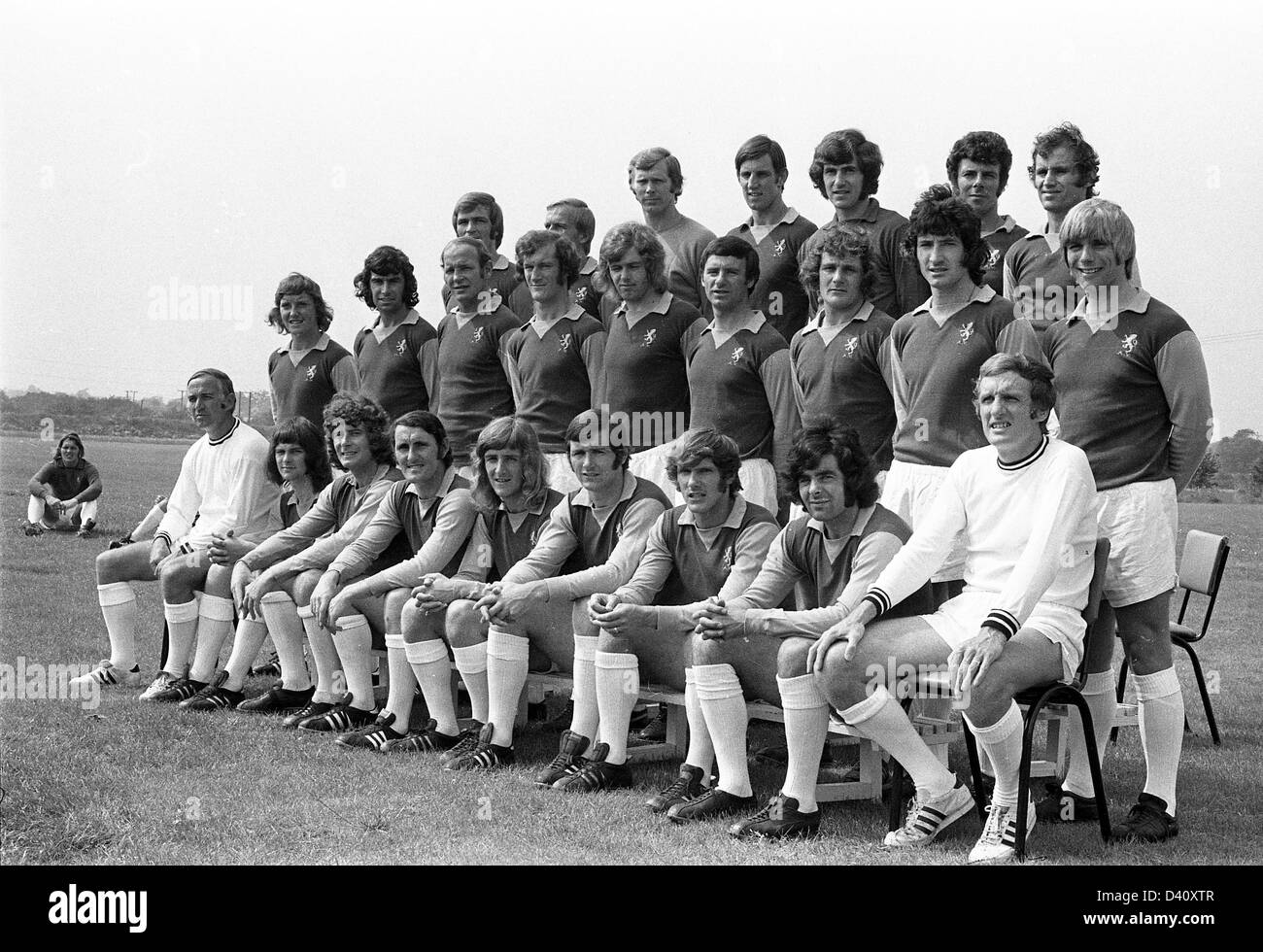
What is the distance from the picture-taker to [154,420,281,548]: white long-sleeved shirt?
8.30 metres

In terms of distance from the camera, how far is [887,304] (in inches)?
260

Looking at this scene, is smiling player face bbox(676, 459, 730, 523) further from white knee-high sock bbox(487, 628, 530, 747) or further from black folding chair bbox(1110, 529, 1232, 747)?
black folding chair bbox(1110, 529, 1232, 747)

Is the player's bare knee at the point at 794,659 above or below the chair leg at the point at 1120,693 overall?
above

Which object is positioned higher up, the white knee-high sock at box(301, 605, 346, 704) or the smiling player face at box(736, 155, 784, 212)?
the smiling player face at box(736, 155, 784, 212)

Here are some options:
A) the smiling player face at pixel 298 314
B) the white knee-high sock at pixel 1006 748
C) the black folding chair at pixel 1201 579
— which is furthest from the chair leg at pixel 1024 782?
the smiling player face at pixel 298 314

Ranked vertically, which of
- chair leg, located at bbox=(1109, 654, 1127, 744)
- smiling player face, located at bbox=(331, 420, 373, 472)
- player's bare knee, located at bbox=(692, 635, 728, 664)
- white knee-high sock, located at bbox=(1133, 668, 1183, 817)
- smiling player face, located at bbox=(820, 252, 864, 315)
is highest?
smiling player face, located at bbox=(820, 252, 864, 315)

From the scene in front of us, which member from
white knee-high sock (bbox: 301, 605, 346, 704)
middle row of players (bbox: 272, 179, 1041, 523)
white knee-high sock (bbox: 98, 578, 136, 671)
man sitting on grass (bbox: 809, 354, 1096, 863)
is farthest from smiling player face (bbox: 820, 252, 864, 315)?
white knee-high sock (bbox: 98, 578, 136, 671)

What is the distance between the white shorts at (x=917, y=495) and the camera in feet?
18.2

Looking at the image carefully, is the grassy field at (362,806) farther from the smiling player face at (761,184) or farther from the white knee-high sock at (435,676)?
the smiling player face at (761,184)

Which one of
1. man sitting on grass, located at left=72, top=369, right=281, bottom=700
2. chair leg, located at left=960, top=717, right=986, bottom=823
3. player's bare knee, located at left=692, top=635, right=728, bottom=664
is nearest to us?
chair leg, located at left=960, top=717, right=986, bottom=823

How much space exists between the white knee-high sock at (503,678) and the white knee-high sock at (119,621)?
10.6ft

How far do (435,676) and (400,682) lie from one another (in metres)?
0.27

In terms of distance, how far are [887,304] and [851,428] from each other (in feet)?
5.02

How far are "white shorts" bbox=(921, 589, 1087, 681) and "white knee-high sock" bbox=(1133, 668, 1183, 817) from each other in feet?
1.65
